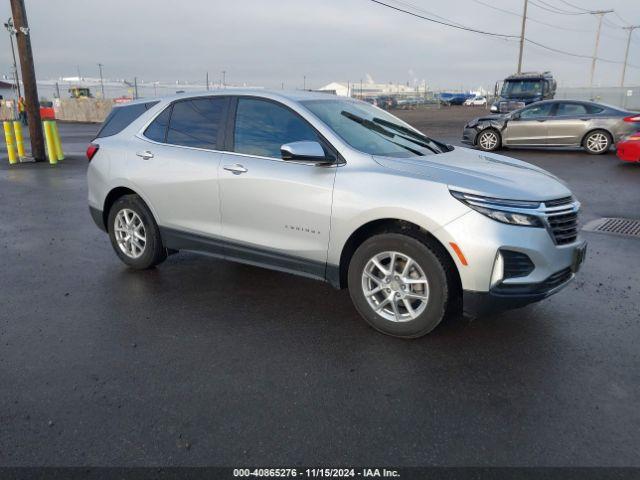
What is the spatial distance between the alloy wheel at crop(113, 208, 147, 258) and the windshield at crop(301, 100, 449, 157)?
217cm

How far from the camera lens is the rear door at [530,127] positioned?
1533 centimetres

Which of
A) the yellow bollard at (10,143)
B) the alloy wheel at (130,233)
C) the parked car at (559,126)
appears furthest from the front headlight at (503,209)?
the yellow bollard at (10,143)

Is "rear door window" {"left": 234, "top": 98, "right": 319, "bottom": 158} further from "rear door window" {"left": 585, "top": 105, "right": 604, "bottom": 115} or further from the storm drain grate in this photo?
"rear door window" {"left": 585, "top": 105, "right": 604, "bottom": 115}

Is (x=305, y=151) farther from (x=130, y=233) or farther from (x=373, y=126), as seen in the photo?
(x=130, y=233)

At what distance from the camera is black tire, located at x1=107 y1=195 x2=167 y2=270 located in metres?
Answer: 5.18

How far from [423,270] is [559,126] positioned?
13.5m

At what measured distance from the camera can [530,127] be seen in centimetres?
1548

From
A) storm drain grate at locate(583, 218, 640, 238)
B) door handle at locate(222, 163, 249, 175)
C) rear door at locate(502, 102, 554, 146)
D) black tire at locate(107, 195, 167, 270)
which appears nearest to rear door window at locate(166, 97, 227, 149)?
door handle at locate(222, 163, 249, 175)

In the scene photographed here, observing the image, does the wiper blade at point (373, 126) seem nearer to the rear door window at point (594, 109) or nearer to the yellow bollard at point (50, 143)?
the rear door window at point (594, 109)

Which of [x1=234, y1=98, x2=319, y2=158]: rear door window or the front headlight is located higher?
[x1=234, y1=98, x2=319, y2=158]: rear door window

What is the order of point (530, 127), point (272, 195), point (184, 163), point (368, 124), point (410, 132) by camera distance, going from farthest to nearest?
point (530, 127) → point (410, 132) → point (184, 163) → point (368, 124) → point (272, 195)

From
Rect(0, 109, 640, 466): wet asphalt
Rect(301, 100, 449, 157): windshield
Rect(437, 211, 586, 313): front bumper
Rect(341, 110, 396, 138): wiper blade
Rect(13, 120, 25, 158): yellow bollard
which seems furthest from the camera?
Rect(13, 120, 25, 158): yellow bollard

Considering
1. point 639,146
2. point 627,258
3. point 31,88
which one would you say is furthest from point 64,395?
point 31,88

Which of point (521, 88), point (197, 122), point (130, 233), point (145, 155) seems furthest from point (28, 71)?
point (521, 88)
